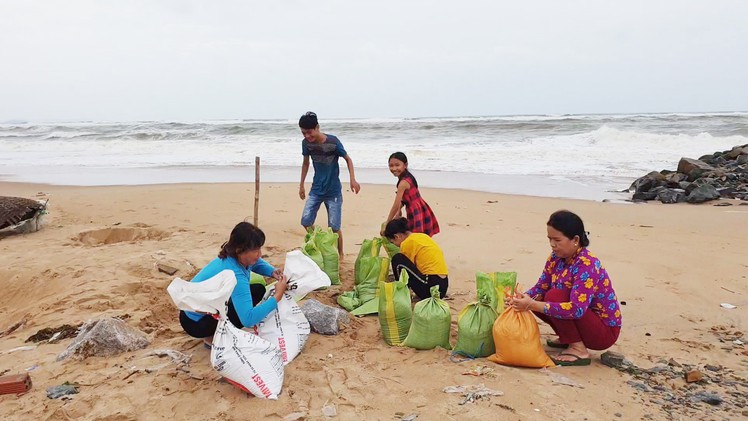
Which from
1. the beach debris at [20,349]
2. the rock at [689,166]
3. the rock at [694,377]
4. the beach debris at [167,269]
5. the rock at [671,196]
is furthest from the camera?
the rock at [689,166]

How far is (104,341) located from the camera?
3521mm

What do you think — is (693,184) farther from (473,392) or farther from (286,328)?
(286,328)

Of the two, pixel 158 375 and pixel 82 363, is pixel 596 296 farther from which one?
pixel 82 363

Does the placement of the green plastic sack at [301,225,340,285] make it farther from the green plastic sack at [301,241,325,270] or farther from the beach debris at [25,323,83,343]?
the beach debris at [25,323,83,343]

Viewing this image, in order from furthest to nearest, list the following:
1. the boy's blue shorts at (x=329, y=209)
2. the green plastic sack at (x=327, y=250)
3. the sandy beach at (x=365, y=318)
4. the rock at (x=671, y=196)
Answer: the rock at (x=671, y=196) < the boy's blue shorts at (x=329, y=209) < the green plastic sack at (x=327, y=250) < the sandy beach at (x=365, y=318)

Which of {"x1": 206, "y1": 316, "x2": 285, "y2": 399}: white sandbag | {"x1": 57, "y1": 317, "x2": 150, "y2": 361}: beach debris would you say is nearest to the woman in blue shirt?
{"x1": 206, "y1": 316, "x2": 285, "y2": 399}: white sandbag

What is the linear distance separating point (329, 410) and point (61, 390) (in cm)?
156

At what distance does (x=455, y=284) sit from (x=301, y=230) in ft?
9.01

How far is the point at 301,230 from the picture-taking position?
7.27m

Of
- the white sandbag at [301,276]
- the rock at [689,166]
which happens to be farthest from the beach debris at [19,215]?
the rock at [689,166]

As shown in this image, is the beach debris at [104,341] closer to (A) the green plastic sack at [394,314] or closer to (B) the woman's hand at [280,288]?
(B) the woman's hand at [280,288]

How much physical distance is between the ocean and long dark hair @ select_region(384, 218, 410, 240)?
6.68 meters

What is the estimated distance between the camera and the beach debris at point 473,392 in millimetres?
2881

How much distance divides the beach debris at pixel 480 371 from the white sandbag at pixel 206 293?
148 cm
